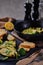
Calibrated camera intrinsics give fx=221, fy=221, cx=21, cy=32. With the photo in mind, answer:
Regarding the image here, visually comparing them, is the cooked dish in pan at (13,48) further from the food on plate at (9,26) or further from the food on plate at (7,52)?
the food on plate at (9,26)

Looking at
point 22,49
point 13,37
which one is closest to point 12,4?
point 13,37

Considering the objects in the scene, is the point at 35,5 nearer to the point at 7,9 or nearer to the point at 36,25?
the point at 36,25

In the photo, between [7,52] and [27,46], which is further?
[27,46]

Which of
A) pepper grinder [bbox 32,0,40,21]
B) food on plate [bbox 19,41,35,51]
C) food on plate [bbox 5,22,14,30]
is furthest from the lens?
pepper grinder [bbox 32,0,40,21]

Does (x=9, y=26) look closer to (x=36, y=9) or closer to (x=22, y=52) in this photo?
(x=36, y=9)

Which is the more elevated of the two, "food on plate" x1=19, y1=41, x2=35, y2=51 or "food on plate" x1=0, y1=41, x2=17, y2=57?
Result: "food on plate" x1=0, y1=41, x2=17, y2=57

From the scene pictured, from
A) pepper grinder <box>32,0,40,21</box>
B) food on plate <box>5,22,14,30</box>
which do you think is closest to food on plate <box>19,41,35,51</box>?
food on plate <box>5,22,14,30</box>

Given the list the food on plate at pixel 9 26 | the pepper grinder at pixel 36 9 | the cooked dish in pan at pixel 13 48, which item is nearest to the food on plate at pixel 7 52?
the cooked dish in pan at pixel 13 48

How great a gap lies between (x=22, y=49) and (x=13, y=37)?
227 mm

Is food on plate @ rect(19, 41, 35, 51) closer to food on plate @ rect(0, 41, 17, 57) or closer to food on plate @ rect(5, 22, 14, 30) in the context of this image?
food on plate @ rect(0, 41, 17, 57)

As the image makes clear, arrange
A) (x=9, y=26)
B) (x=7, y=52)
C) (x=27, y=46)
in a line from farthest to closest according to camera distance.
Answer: (x=9, y=26)
(x=27, y=46)
(x=7, y=52)

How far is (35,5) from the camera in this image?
159 cm

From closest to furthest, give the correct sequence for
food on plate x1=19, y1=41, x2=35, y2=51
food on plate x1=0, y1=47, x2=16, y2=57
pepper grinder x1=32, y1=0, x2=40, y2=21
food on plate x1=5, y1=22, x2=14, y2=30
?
1. food on plate x1=0, y1=47, x2=16, y2=57
2. food on plate x1=19, y1=41, x2=35, y2=51
3. food on plate x1=5, y1=22, x2=14, y2=30
4. pepper grinder x1=32, y1=0, x2=40, y2=21

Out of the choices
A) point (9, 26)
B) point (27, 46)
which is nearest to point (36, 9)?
point (9, 26)
